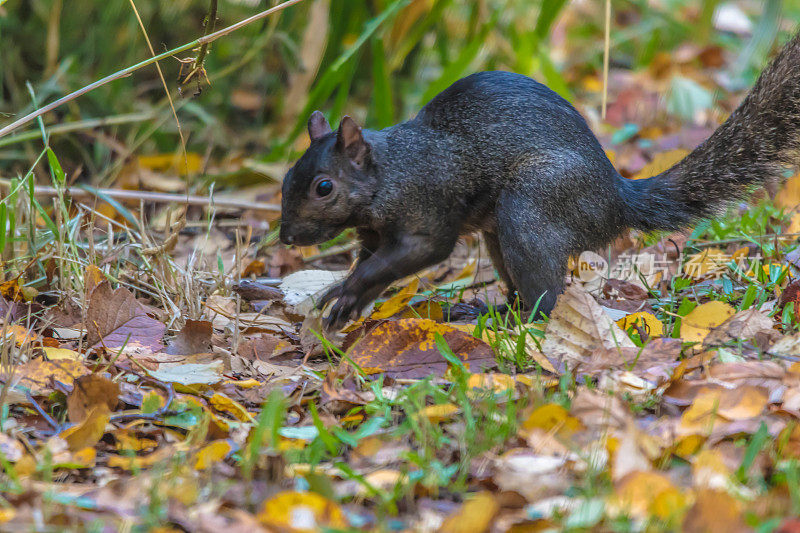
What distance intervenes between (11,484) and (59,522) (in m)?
0.26

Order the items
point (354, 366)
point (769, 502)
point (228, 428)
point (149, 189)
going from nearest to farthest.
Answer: point (769, 502) < point (228, 428) < point (354, 366) < point (149, 189)

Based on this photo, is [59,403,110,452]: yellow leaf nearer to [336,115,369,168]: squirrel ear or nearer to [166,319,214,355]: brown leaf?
[166,319,214,355]: brown leaf

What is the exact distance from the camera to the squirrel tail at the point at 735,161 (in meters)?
3.26

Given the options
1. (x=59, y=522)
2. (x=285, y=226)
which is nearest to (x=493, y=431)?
(x=59, y=522)

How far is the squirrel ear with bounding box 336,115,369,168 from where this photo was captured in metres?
3.38

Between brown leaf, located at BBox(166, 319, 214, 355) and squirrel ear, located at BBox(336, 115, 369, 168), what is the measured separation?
2.96 ft

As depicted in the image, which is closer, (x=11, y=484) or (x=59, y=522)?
(x=59, y=522)

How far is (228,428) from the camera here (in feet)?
7.52

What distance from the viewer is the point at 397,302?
3.69 m

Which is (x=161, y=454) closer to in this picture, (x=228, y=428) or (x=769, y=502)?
(x=228, y=428)

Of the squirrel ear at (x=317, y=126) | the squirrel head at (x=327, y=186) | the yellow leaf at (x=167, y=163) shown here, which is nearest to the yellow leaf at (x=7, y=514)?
the squirrel head at (x=327, y=186)

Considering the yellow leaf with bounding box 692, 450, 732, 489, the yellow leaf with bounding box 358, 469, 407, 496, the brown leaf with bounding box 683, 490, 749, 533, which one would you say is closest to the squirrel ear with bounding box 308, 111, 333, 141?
the yellow leaf with bounding box 358, 469, 407, 496

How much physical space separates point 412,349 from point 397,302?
91cm

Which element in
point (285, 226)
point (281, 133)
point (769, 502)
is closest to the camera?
point (769, 502)
